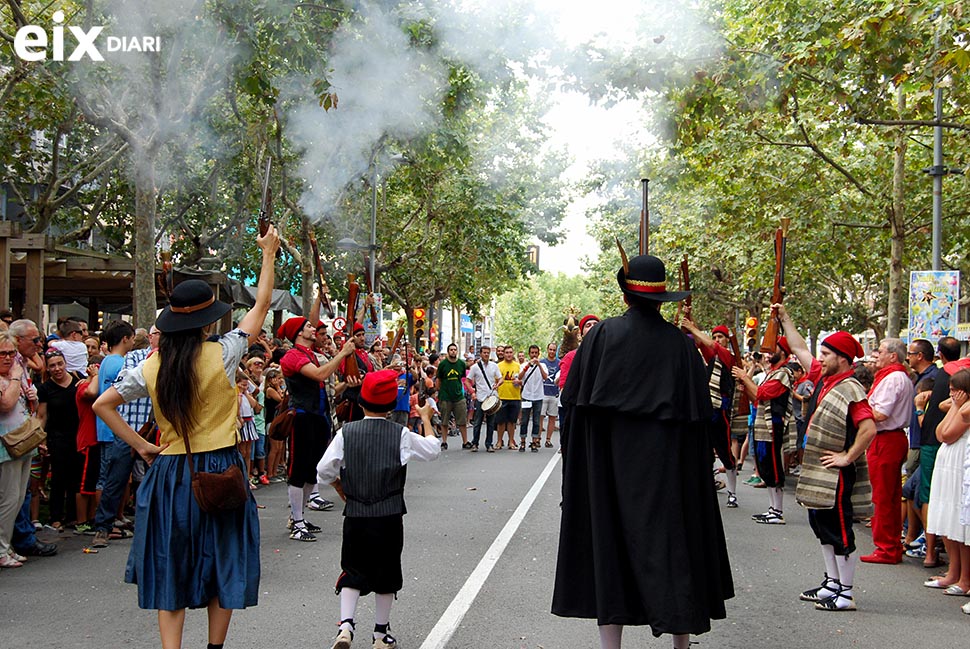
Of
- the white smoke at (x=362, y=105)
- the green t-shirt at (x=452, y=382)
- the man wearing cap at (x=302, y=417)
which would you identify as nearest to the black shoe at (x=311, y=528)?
the man wearing cap at (x=302, y=417)

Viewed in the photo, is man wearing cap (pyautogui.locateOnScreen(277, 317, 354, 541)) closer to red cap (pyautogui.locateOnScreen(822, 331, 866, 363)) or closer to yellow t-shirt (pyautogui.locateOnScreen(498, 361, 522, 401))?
red cap (pyautogui.locateOnScreen(822, 331, 866, 363))

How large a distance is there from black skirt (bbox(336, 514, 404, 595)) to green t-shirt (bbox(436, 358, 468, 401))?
47.6 feet

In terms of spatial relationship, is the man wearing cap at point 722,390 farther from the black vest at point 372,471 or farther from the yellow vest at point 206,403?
the yellow vest at point 206,403

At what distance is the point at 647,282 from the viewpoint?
4.83 m

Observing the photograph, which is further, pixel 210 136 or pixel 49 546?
pixel 210 136

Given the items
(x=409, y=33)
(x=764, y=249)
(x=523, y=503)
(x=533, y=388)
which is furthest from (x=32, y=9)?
(x=764, y=249)

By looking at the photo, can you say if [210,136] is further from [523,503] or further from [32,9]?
[523,503]

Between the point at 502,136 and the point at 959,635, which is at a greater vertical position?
the point at 502,136

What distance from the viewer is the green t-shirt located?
20266 mm

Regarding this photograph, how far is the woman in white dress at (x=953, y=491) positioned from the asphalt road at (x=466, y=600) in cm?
26

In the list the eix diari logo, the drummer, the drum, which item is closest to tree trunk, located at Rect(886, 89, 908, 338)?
the drum

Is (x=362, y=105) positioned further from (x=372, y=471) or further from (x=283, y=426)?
(x=372, y=471)

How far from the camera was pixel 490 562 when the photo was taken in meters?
8.21

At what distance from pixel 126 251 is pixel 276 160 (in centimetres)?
892
